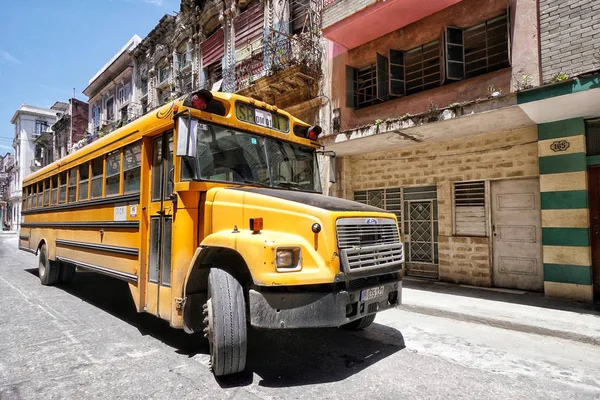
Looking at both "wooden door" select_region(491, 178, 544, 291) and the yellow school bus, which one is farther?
"wooden door" select_region(491, 178, 544, 291)

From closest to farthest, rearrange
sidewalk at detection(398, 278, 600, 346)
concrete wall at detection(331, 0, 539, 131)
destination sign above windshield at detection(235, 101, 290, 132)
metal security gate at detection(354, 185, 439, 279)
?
destination sign above windshield at detection(235, 101, 290, 132)
sidewalk at detection(398, 278, 600, 346)
concrete wall at detection(331, 0, 539, 131)
metal security gate at detection(354, 185, 439, 279)

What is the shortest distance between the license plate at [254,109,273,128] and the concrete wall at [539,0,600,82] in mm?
5557

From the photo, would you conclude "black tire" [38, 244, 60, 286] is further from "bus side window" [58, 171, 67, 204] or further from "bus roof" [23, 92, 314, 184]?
"bus roof" [23, 92, 314, 184]

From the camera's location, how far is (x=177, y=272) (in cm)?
425

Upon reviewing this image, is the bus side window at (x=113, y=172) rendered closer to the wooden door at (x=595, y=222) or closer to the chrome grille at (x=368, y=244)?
the chrome grille at (x=368, y=244)

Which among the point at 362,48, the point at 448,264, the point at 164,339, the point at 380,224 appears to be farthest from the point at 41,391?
the point at 362,48

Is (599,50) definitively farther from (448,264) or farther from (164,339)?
(164,339)

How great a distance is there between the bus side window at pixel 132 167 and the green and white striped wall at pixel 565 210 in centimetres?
746

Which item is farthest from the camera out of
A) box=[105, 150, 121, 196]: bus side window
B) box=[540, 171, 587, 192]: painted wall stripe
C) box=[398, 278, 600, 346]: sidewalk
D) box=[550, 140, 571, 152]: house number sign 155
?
box=[550, 140, 571, 152]: house number sign 155

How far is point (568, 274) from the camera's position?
700 centimetres

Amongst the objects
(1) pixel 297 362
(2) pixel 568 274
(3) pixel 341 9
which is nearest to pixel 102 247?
(1) pixel 297 362

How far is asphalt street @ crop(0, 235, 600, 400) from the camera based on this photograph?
3.41 m

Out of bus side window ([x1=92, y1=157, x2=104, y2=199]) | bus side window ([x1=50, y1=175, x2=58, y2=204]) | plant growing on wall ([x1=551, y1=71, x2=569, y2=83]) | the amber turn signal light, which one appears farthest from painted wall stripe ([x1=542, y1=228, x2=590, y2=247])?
bus side window ([x1=50, y1=175, x2=58, y2=204])

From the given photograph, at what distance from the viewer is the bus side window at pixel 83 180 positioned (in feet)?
21.7
